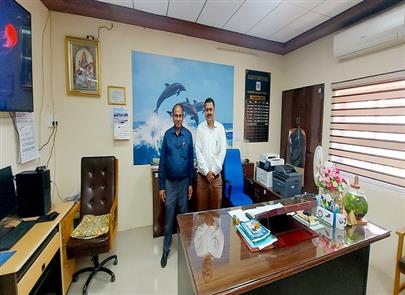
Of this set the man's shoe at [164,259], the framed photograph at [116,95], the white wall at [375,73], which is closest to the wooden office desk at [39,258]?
the man's shoe at [164,259]

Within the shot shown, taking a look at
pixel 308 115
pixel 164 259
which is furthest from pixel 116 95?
pixel 308 115

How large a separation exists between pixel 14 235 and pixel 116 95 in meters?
1.87

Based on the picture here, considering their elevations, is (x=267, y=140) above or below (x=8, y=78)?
below

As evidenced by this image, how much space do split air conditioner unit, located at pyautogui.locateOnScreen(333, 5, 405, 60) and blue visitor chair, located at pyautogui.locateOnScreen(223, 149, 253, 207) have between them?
1.92 metres

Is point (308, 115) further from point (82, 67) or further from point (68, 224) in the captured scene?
point (68, 224)

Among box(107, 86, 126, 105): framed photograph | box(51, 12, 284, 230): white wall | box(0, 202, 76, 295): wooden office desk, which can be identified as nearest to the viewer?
box(0, 202, 76, 295): wooden office desk

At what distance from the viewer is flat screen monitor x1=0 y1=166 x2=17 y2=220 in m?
1.39

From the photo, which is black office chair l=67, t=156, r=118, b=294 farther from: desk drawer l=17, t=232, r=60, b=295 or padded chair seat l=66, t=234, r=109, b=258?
desk drawer l=17, t=232, r=60, b=295

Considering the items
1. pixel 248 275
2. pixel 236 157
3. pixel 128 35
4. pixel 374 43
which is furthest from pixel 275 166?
pixel 128 35

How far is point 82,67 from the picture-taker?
2.50 metres

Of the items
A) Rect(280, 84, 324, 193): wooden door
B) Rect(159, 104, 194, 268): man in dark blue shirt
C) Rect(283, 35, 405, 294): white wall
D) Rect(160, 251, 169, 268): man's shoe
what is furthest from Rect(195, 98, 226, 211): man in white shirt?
Rect(283, 35, 405, 294): white wall

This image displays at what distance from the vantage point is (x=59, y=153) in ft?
8.27

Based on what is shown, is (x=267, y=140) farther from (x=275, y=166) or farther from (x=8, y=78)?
(x=8, y=78)

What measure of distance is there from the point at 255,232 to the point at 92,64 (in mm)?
2691
